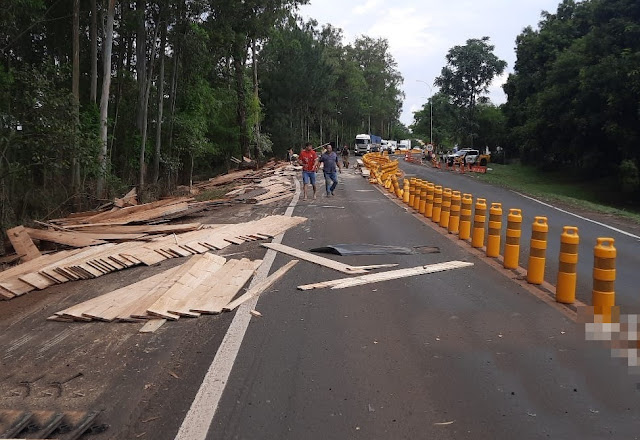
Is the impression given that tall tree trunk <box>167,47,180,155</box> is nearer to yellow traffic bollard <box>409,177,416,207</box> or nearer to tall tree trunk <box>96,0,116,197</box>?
tall tree trunk <box>96,0,116,197</box>

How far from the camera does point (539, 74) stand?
1973 inches

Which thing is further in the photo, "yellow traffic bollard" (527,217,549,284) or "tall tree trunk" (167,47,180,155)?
"tall tree trunk" (167,47,180,155)

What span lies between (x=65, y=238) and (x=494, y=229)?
8.09 metres

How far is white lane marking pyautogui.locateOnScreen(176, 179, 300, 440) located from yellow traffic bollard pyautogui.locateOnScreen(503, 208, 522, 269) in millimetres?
4134

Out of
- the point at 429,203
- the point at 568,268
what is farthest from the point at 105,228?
the point at 568,268

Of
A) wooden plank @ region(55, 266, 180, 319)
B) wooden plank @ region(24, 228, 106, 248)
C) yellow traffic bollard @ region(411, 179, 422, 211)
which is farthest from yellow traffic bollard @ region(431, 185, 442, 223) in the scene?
wooden plank @ region(55, 266, 180, 319)

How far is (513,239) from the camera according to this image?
30.2ft

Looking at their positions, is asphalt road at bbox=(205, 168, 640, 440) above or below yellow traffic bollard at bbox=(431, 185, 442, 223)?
below

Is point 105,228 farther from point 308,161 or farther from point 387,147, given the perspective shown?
point 387,147

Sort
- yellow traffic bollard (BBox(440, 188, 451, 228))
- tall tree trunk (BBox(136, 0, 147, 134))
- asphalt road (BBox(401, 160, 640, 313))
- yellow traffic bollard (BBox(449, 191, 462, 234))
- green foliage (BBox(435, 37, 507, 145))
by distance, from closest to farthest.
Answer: asphalt road (BBox(401, 160, 640, 313)) → yellow traffic bollard (BBox(449, 191, 462, 234)) → yellow traffic bollard (BBox(440, 188, 451, 228)) → tall tree trunk (BBox(136, 0, 147, 134)) → green foliage (BBox(435, 37, 507, 145))

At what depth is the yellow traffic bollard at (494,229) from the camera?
32.6ft

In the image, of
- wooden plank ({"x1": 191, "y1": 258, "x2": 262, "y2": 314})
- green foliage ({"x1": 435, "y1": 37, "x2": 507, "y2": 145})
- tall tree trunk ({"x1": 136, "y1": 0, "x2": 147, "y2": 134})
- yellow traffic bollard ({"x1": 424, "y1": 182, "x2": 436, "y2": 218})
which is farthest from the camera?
green foliage ({"x1": 435, "y1": 37, "x2": 507, "y2": 145})

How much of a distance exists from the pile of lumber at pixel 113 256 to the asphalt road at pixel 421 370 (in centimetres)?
298

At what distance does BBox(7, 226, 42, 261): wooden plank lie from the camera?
10867 mm
